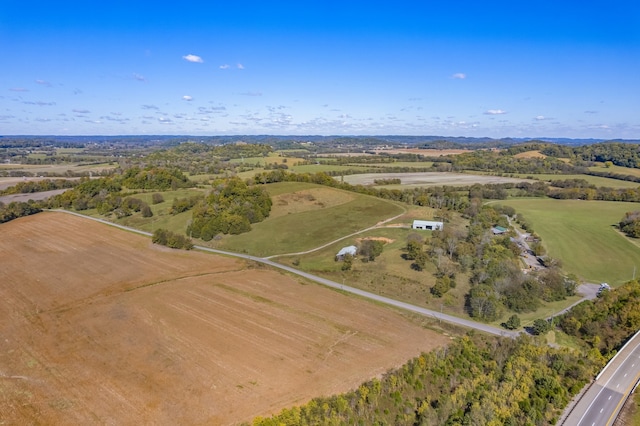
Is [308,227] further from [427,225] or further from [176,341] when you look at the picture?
[176,341]

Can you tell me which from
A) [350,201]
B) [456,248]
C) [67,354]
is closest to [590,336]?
[456,248]

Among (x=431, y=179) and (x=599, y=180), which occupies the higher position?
(x=599, y=180)

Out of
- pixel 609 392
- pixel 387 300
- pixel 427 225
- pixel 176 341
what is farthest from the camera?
pixel 427 225

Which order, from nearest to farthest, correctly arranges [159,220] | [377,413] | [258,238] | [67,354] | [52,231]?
[377,413]
[67,354]
[258,238]
[52,231]
[159,220]

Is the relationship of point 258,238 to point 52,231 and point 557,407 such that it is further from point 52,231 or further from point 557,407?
point 557,407

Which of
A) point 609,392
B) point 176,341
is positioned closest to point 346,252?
point 176,341

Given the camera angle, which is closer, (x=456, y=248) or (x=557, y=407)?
(x=557, y=407)

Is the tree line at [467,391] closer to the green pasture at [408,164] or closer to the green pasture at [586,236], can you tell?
the green pasture at [586,236]

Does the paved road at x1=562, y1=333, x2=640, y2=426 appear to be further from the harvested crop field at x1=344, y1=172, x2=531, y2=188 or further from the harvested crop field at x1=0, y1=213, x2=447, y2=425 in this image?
the harvested crop field at x1=344, y1=172, x2=531, y2=188

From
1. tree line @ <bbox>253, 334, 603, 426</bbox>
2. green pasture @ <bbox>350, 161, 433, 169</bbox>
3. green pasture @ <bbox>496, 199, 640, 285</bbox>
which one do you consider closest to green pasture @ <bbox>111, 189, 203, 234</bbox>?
tree line @ <bbox>253, 334, 603, 426</bbox>
